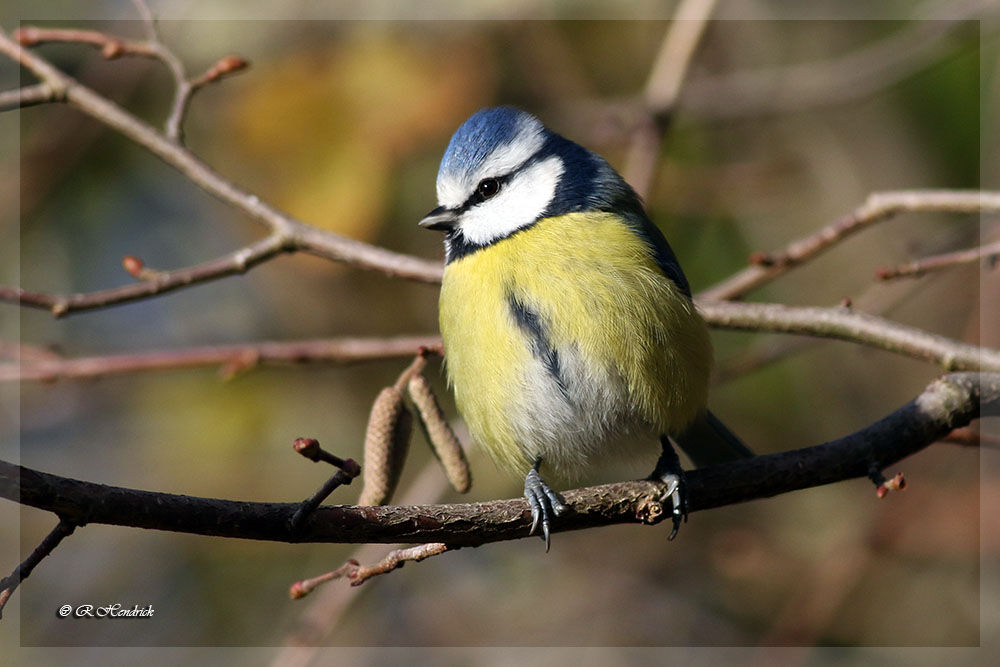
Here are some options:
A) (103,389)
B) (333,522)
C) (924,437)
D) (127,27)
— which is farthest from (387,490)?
(127,27)

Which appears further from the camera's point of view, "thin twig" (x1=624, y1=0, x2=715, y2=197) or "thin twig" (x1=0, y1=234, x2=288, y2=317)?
"thin twig" (x1=624, y1=0, x2=715, y2=197)

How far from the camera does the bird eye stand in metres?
2.39

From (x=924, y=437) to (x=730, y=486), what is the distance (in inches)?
16.2

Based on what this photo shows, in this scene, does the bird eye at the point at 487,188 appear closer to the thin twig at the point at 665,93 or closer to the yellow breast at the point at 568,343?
the yellow breast at the point at 568,343

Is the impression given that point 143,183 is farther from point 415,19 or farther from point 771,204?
point 771,204

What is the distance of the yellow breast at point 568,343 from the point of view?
2031 mm

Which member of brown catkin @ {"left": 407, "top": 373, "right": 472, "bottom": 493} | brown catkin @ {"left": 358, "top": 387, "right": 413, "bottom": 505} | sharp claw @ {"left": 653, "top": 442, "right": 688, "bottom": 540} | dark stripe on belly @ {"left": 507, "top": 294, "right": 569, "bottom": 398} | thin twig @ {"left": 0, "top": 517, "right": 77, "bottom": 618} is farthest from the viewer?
dark stripe on belly @ {"left": 507, "top": 294, "right": 569, "bottom": 398}

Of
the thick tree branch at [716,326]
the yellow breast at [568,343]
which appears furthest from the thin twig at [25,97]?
the yellow breast at [568,343]

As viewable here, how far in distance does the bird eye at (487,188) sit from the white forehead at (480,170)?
0.5 inches

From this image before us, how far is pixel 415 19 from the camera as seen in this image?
326 cm

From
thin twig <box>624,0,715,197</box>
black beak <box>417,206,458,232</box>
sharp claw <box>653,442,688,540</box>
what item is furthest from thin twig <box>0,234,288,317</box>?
thin twig <box>624,0,715,197</box>

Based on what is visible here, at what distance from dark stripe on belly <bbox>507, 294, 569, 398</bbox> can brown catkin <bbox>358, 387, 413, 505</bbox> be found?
40 cm

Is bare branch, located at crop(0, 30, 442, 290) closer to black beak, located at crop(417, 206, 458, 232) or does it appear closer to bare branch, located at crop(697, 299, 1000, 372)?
black beak, located at crop(417, 206, 458, 232)

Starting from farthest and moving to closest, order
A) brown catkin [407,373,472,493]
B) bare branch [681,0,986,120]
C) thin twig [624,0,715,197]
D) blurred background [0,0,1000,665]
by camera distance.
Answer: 1. blurred background [0,0,1000,665]
2. bare branch [681,0,986,120]
3. thin twig [624,0,715,197]
4. brown catkin [407,373,472,493]
